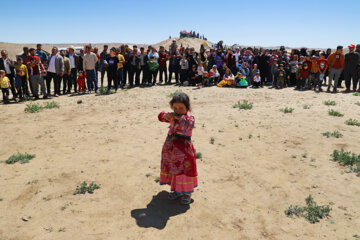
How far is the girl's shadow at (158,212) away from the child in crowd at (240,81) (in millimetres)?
11775

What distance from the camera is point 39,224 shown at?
13.1 feet

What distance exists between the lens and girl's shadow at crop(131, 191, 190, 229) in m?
4.07

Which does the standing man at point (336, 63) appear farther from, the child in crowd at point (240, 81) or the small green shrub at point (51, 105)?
the small green shrub at point (51, 105)

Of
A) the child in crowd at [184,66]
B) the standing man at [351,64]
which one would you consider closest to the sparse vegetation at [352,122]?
the standing man at [351,64]

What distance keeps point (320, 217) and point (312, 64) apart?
1188 centimetres

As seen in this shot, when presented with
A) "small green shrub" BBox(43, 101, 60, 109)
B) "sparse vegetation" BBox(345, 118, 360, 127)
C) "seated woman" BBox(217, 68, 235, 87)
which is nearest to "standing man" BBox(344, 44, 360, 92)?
"seated woman" BBox(217, 68, 235, 87)

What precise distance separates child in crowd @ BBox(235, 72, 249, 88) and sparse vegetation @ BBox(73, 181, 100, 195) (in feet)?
39.5

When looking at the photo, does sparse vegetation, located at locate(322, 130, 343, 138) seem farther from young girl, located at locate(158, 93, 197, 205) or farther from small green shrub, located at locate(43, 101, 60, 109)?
small green shrub, located at locate(43, 101, 60, 109)

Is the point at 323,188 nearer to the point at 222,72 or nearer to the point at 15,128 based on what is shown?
the point at 15,128

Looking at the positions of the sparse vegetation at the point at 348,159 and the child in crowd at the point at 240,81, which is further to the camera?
the child in crowd at the point at 240,81

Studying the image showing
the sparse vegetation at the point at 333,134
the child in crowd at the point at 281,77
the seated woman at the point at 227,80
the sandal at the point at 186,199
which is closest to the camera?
the sandal at the point at 186,199

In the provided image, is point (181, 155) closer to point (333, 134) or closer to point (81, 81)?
point (333, 134)

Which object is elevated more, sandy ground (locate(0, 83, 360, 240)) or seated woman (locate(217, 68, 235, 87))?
seated woman (locate(217, 68, 235, 87))

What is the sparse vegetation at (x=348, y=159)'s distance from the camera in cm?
568
